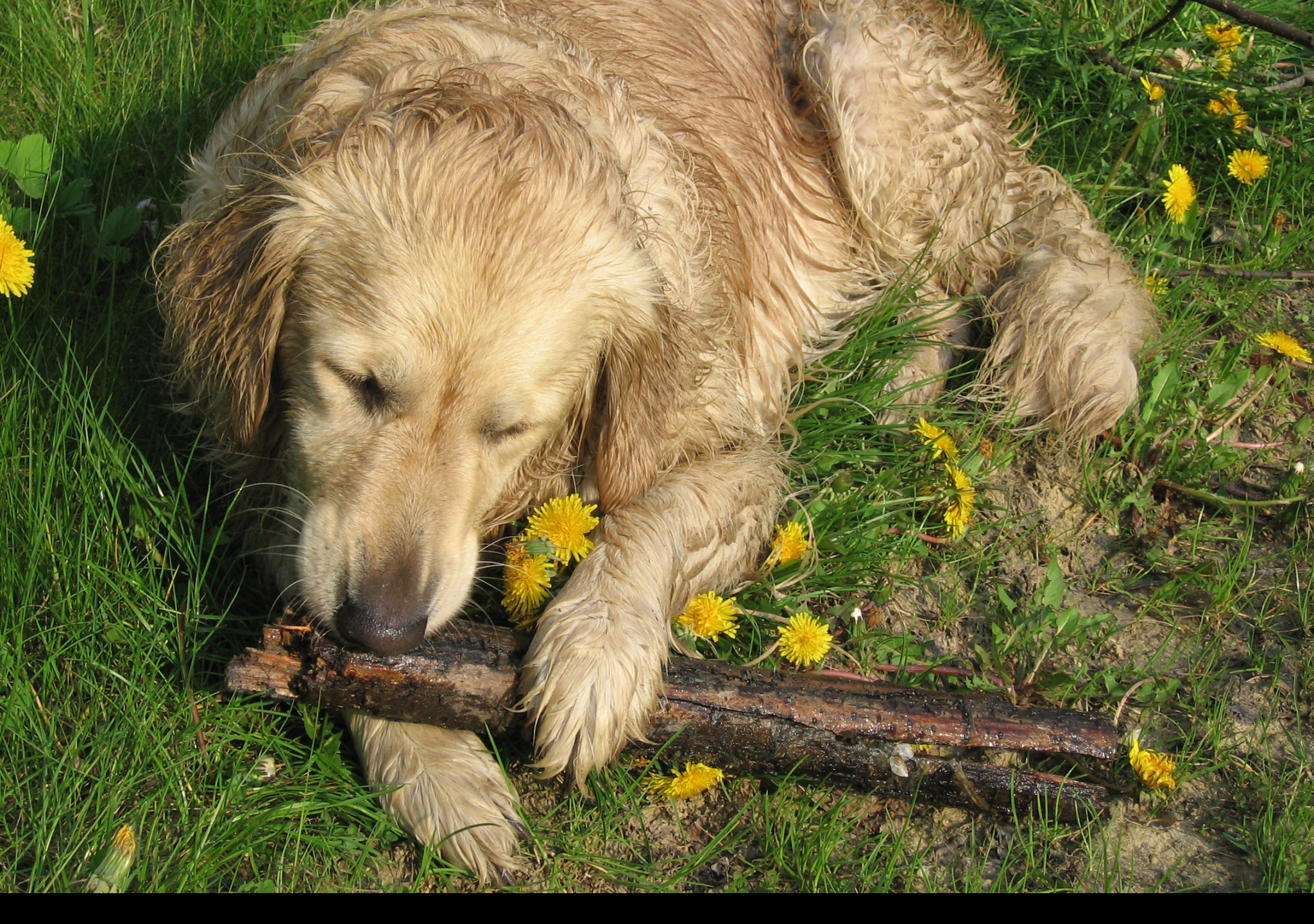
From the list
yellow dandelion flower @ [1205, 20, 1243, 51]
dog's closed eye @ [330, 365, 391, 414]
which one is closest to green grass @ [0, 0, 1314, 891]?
yellow dandelion flower @ [1205, 20, 1243, 51]

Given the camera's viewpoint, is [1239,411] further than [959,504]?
Yes

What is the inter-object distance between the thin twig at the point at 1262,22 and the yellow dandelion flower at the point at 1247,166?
404 mm

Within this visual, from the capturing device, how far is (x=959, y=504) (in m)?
3.28

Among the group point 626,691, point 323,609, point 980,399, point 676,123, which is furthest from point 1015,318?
point 323,609

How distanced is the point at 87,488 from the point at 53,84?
1731 millimetres

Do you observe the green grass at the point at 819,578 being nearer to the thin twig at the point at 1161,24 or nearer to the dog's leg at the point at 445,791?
the dog's leg at the point at 445,791

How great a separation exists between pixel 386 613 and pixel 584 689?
0.50 m

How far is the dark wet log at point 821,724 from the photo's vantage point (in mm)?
2527

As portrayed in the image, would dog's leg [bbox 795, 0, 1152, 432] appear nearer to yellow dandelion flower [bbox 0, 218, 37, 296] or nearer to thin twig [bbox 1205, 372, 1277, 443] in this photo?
thin twig [bbox 1205, 372, 1277, 443]

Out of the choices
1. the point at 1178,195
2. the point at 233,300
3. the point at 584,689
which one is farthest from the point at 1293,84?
the point at 233,300

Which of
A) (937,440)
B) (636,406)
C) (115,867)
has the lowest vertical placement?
Answer: (115,867)

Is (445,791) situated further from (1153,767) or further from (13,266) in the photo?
(13,266)
